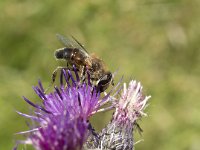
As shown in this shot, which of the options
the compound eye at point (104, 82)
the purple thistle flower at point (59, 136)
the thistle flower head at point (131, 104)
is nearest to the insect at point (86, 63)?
the compound eye at point (104, 82)

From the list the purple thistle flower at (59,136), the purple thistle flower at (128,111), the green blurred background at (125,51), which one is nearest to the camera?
the purple thistle flower at (59,136)

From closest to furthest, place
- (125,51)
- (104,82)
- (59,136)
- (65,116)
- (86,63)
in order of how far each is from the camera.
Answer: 1. (59,136)
2. (65,116)
3. (104,82)
4. (86,63)
5. (125,51)

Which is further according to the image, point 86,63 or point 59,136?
point 86,63

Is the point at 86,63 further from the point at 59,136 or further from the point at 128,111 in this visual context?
the point at 59,136

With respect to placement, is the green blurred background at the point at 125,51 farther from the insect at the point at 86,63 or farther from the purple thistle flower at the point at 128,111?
the purple thistle flower at the point at 128,111

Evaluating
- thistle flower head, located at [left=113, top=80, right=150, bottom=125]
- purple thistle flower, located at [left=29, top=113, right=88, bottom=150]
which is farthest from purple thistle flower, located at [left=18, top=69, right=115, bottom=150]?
thistle flower head, located at [left=113, top=80, right=150, bottom=125]

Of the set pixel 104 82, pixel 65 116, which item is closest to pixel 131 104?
pixel 104 82
